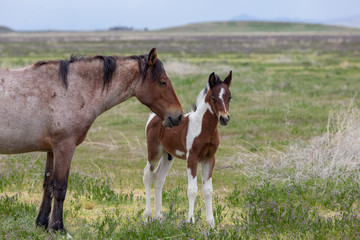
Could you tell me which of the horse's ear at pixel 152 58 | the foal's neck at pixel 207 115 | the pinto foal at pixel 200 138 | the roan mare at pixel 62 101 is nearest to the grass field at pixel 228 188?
the pinto foal at pixel 200 138

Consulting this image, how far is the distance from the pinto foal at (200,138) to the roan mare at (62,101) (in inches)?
20.4

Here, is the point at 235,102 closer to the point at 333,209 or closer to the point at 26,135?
the point at 333,209

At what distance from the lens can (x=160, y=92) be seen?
5344 millimetres

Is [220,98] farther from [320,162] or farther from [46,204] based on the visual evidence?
[320,162]

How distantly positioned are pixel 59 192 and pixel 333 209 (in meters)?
3.78

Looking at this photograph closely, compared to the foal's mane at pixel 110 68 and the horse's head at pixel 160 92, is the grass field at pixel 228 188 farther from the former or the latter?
the horse's head at pixel 160 92

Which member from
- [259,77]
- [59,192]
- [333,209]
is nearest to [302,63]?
[259,77]

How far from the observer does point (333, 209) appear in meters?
6.39

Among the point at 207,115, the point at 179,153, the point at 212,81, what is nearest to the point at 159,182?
the point at 179,153

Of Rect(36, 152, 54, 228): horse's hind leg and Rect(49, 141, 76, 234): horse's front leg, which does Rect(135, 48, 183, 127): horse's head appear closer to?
Rect(49, 141, 76, 234): horse's front leg

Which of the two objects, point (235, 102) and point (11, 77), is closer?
point (11, 77)

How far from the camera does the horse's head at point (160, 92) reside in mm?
5312

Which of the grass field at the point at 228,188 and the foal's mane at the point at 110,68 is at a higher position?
the foal's mane at the point at 110,68

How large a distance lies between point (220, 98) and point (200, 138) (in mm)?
563
